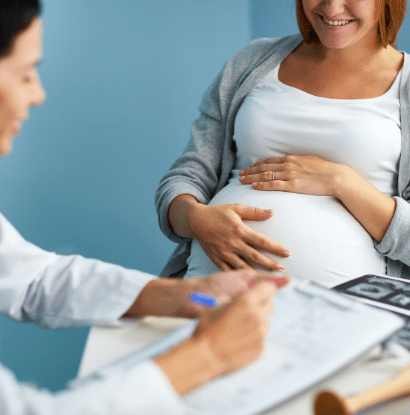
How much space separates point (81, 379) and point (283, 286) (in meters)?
0.29

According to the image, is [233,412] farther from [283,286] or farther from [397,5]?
[397,5]


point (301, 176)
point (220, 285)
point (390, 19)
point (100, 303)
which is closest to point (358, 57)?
point (390, 19)

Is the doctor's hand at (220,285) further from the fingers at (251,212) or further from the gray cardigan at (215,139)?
the gray cardigan at (215,139)

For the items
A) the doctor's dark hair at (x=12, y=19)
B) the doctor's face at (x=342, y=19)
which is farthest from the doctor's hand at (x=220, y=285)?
the doctor's face at (x=342, y=19)

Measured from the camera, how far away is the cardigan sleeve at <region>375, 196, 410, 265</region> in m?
0.96

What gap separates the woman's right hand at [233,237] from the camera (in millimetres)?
927

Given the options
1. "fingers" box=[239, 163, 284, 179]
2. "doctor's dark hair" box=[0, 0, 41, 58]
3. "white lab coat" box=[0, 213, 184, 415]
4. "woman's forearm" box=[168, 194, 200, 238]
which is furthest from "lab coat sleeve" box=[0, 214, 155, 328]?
"fingers" box=[239, 163, 284, 179]

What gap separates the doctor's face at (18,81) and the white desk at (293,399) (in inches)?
11.0

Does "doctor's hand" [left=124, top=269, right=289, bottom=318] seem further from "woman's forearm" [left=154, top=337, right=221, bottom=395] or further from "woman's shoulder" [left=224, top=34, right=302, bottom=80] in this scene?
"woman's shoulder" [left=224, top=34, right=302, bottom=80]

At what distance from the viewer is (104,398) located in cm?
42

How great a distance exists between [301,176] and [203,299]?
504 millimetres

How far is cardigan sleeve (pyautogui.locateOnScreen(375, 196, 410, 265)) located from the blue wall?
109 centimetres

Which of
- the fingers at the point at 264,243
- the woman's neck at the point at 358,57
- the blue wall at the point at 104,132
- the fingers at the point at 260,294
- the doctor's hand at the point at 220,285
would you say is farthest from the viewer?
the blue wall at the point at 104,132

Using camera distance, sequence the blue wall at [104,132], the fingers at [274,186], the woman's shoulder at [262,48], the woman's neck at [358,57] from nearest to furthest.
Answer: the fingers at [274,186]
the woman's neck at [358,57]
the woman's shoulder at [262,48]
the blue wall at [104,132]
